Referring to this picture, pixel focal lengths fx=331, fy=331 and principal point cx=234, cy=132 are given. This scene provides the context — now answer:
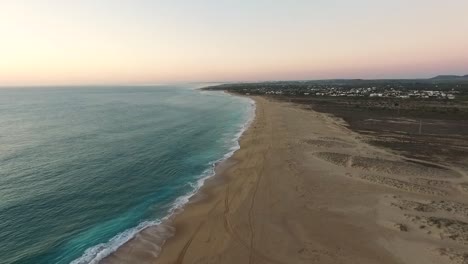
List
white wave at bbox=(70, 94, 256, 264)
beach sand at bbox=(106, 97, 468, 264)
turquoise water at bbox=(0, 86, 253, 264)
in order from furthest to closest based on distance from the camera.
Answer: turquoise water at bbox=(0, 86, 253, 264)
white wave at bbox=(70, 94, 256, 264)
beach sand at bbox=(106, 97, 468, 264)

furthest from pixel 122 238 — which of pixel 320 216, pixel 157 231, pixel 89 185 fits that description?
pixel 320 216

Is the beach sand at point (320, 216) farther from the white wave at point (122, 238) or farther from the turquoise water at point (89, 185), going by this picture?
the turquoise water at point (89, 185)

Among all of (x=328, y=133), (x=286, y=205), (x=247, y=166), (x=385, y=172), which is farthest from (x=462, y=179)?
(x=328, y=133)

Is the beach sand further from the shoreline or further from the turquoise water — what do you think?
the turquoise water

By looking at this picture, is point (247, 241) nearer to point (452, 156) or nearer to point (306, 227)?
point (306, 227)

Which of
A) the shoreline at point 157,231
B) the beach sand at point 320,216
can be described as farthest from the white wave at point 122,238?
the beach sand at point 320,216

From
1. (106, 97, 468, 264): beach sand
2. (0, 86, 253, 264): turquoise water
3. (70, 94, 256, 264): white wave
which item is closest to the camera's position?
(106, 97, 468, 264): beach sand

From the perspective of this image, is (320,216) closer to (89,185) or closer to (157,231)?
(157,231)

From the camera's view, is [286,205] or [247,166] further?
[247,166]

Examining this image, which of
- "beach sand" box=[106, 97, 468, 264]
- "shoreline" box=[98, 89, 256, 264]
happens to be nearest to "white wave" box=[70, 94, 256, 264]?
"shoreline" box=[98, 89, 256, 264]
